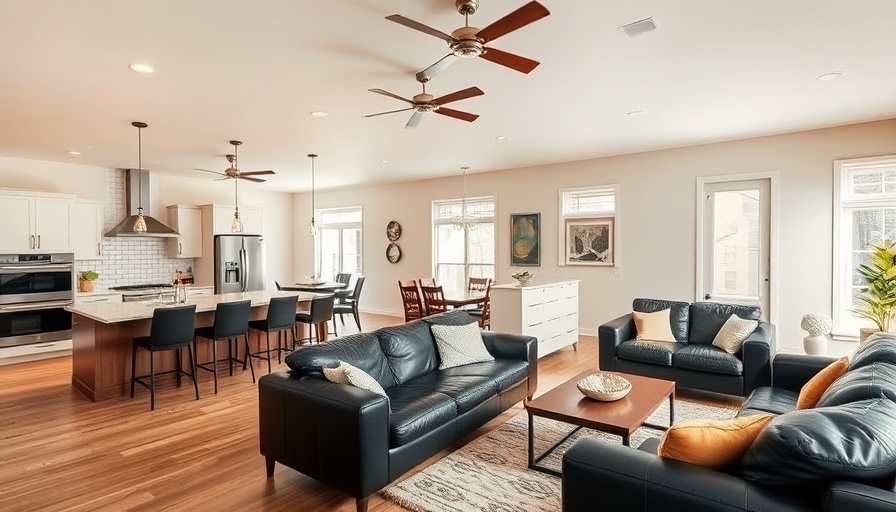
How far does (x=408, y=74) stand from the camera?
3.83 metres

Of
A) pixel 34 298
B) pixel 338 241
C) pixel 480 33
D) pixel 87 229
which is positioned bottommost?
pixel 34 298

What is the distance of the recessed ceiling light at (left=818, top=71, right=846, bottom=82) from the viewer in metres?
3.87

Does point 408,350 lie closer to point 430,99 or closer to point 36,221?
point 430,99

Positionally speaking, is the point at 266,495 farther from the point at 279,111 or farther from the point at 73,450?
the point at 279,111

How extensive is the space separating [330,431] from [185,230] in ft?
24.0

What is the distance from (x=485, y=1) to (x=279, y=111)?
9.27 feet

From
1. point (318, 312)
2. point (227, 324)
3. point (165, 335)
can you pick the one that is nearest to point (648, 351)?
point (318, 312)

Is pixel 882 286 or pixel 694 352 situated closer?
pixel 694 352

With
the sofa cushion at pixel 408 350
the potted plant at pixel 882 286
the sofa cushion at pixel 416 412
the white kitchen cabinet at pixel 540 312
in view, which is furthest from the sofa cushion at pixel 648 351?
the sofa cushion at pixel 416 412

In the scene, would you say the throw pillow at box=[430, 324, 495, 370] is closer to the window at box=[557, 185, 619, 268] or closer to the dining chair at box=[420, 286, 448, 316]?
the dining chair at box=[420, 286, 448, 316]

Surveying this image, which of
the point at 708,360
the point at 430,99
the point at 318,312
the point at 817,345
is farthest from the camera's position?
the point at 318,312

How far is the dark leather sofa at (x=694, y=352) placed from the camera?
403cm

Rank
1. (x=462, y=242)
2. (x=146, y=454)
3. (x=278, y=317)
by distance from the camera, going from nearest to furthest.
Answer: (x=146, y=454) → (x=278, y=317) → (x=462, y=242)

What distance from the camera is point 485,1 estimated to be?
271 centimetres
